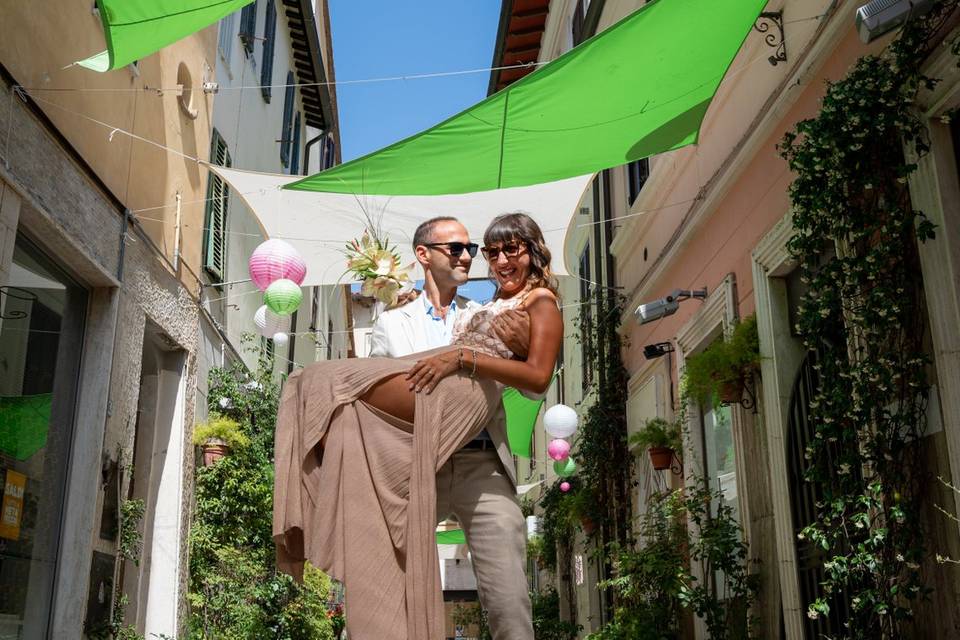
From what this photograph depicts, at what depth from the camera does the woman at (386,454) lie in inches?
105

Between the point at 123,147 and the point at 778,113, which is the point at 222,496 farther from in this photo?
the point at 778,113

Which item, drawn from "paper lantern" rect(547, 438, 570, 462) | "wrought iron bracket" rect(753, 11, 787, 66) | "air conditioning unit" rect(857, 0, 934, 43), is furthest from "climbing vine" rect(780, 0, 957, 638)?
"paper lantern" rect(547, 438, 570, 462)

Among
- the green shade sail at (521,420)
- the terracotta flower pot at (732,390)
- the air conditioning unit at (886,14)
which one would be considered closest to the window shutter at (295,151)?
the green shade sail at (521,420)

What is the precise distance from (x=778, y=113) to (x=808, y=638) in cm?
372

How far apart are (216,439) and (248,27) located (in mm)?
6508

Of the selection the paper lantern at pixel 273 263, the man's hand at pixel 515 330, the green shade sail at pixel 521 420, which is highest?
the paper lantern at pixel 273 263

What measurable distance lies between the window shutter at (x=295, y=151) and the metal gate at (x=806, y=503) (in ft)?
44.2

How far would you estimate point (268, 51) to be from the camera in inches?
641

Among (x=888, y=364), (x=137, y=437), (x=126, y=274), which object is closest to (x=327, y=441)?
(x=888, y=364)

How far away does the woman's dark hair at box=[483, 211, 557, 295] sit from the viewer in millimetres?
3165

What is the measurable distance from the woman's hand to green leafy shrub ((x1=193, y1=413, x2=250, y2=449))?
331 inches

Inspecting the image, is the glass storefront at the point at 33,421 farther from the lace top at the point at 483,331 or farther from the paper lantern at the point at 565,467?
the paper lantern at the point at 565,467

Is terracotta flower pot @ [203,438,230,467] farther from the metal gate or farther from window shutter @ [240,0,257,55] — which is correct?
the metal gate

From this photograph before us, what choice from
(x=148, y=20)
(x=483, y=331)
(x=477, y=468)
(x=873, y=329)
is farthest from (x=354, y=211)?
(x=477, y=468)
